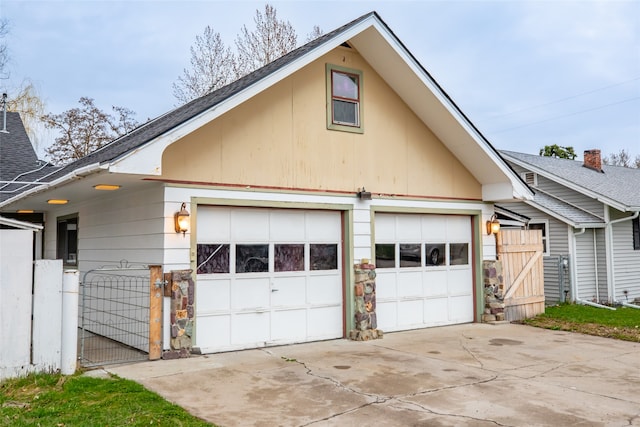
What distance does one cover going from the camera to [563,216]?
49.1ft

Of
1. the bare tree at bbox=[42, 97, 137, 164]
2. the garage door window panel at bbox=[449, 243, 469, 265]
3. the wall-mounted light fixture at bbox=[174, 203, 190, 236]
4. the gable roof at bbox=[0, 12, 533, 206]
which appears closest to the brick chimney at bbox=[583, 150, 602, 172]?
the gable roof at bbox=[0, 12, 533, 206]

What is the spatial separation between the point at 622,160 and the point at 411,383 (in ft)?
147

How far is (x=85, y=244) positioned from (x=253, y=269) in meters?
4.14

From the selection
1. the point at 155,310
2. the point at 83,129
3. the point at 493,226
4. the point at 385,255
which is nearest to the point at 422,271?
the point at 385,255

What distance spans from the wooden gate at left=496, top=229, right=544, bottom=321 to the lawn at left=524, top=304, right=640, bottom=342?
12.2 inches

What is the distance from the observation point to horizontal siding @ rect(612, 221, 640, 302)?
15562mm

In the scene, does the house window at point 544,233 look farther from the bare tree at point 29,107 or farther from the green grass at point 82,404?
the bare tree at point 29,107

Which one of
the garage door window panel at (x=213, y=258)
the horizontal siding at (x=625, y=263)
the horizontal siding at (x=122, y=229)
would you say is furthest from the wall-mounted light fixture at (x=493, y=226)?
the horizontal siding at (x=122, y=229)

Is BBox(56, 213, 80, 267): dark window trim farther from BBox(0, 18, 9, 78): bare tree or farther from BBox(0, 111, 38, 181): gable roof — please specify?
BBox(0, 18, 9, 78): bare tree

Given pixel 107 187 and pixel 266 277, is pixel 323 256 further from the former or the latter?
pixel 107 187

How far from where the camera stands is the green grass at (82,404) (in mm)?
4840

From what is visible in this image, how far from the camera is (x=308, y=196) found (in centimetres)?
909

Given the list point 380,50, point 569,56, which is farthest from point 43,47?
point 569,56

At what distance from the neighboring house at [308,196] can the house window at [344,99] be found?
3 cm
